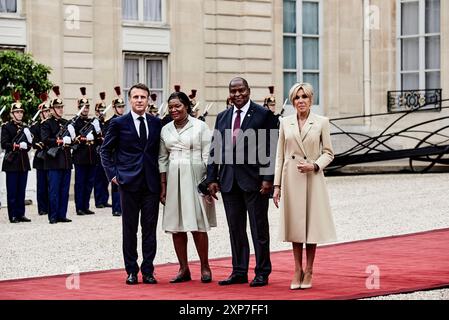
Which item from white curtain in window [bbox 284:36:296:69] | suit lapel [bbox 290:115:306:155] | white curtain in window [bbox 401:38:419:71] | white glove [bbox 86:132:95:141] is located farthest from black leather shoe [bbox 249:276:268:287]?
white curtain in window [bbox 401:38:419:71]

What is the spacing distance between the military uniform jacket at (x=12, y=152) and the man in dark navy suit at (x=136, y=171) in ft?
26.0

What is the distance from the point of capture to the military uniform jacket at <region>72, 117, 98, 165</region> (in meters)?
20.2

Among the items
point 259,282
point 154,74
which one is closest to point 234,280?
point 259,282

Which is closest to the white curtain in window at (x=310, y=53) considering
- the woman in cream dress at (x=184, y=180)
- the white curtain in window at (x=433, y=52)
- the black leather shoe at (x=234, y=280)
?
the white curtain in window at (x=433, y=52)

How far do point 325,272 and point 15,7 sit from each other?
604 inches

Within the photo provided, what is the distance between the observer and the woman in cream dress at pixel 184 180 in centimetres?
1138

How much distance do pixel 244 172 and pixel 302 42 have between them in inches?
780

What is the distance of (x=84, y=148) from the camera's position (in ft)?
66.5

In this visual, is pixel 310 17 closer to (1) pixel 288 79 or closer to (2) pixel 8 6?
(1) pixel 288 79

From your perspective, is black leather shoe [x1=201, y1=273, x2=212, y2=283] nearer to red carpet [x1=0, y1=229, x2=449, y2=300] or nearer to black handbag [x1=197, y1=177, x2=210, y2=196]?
red carpet [x1=0, y1=229, x2=449, y2=300]

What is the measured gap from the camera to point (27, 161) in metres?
19.2
